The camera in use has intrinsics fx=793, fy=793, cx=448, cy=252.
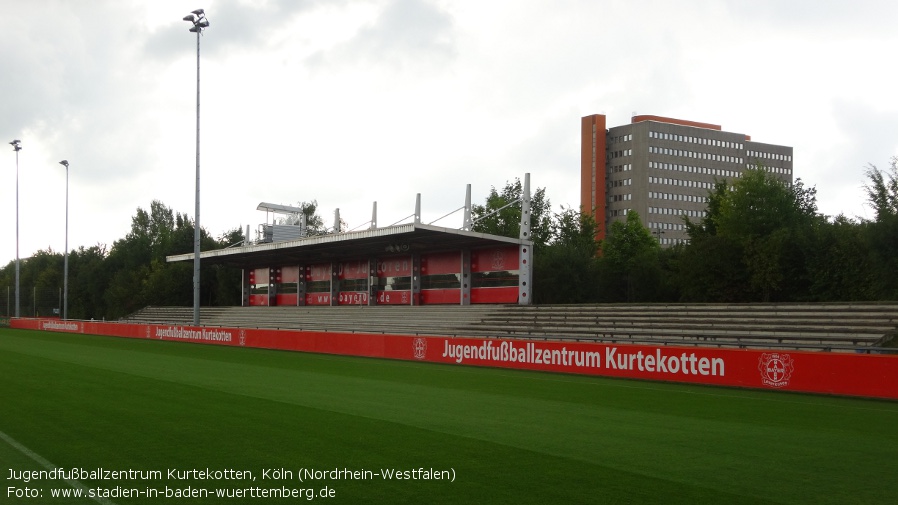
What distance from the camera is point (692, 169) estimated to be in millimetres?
Result: 151250

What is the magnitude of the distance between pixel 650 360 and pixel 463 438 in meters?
12.4

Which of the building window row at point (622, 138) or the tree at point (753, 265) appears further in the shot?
the building window row at point (622, 138)

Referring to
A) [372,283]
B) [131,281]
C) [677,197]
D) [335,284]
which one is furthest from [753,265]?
[677,197]

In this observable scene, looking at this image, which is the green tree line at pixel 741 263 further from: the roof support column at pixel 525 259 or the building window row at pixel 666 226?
the building window row at pixel 666 226

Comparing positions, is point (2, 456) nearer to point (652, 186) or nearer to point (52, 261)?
point (52, 261)

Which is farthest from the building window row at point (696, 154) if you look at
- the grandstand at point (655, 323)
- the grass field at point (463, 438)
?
the grass field at point (463, 438)

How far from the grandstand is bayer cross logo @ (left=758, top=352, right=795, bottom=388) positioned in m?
1.61

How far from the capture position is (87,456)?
369 inches

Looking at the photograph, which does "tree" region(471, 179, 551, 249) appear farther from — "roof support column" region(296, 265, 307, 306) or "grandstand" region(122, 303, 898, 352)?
"grandstand" region(122, 303, 898, 352)

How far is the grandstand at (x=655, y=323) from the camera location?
24.6 metres

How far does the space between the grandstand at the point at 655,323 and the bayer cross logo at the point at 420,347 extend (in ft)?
14.9

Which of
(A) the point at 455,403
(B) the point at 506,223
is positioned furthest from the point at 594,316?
(B) the point at 506,223

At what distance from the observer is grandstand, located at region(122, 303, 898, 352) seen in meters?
24.6

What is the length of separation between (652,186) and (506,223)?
235 ft
